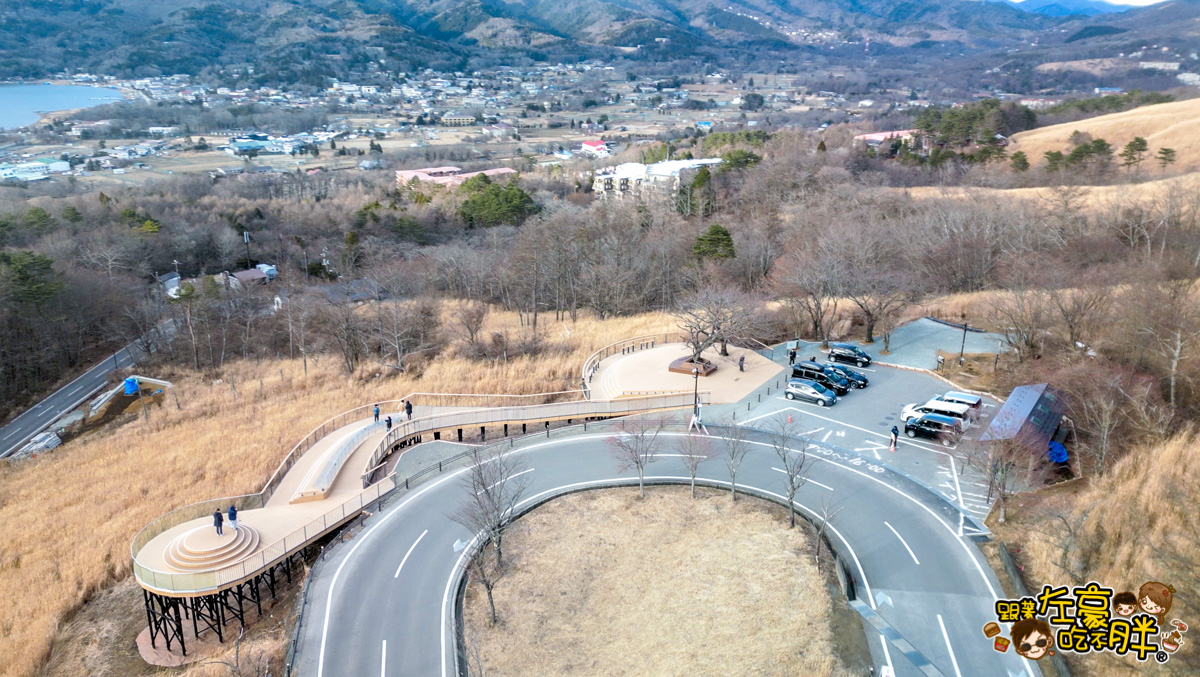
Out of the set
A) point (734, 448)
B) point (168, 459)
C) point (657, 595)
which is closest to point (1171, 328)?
point (734, 448)

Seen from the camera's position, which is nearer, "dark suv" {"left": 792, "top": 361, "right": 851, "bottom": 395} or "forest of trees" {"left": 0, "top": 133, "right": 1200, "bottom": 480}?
"dark suv" {"left": 792, "top": 361, "right": 851, "bottom": 395}

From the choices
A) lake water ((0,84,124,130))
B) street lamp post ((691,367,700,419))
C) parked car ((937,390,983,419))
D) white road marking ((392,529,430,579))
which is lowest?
white road marking ((392,529,430,579))

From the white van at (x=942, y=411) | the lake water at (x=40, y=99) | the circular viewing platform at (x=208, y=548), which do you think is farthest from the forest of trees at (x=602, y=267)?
the lake water at (x=40, y=99)

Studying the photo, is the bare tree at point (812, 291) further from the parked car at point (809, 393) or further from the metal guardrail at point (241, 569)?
the metal guardrail at point (241, 569)

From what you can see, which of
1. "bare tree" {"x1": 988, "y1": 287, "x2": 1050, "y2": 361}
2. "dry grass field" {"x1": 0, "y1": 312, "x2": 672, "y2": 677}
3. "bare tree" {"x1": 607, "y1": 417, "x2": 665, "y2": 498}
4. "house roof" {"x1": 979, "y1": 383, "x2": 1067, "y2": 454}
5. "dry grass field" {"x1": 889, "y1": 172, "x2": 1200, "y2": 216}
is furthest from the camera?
"dry grass field" {"x1": 889, "y1": 172, "x2": 1200, "y2": 216}

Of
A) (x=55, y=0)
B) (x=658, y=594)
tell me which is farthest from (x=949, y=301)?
(x=55, y=0)

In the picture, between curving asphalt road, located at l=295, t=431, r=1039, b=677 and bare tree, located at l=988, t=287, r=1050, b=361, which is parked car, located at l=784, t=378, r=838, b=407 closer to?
curving asphalt road, located at l=295, t=431, r=1039, b=677

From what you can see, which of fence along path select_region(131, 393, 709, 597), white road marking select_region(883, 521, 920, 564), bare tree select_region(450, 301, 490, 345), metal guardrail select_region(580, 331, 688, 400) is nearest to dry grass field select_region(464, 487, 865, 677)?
white road marking select_region(883, 521, 920, 564)
